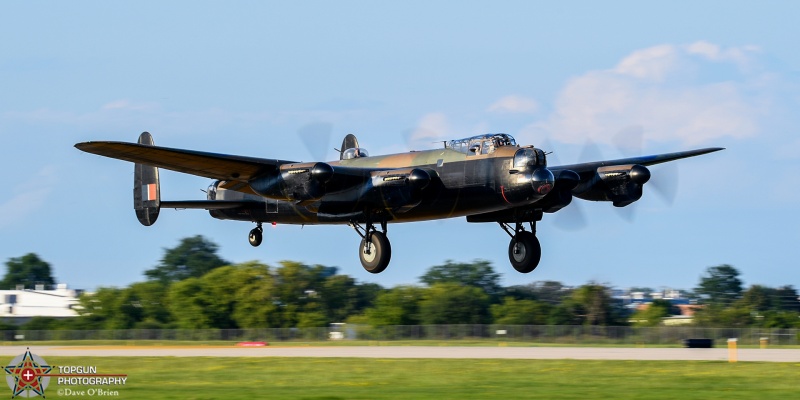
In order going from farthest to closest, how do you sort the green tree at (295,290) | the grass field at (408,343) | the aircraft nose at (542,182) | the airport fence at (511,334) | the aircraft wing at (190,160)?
the green tree at (295,290)
the airport fence at (511,334)
the grass field at (408,343)
the aircraft nose at (542,182)
the aircraft wing at (190,160)

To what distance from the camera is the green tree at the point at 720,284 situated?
416 feet

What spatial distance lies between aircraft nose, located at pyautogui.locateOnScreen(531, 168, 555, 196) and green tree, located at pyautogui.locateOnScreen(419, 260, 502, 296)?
237 ft

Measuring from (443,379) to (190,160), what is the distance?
9.78 metres

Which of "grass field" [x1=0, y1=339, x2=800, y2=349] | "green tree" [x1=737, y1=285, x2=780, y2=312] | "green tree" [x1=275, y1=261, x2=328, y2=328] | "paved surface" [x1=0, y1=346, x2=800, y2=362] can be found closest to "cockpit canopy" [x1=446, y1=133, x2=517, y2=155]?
"paved surface" [x1=0, y1=346, x2=800, y2=362]

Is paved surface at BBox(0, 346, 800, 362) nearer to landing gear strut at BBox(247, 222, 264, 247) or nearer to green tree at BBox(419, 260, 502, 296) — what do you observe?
landing gear strut at BBox(247, 222, 264, 247)

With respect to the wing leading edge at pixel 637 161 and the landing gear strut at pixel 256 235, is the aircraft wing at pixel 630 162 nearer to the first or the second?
the wing leading edge at pixel 637 161

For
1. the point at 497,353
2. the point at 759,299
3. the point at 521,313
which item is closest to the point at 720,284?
the point at 759,299

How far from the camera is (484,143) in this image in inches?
1251

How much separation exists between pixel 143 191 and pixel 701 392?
2249 centimetres

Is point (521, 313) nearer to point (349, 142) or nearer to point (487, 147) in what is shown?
point (349, 142)

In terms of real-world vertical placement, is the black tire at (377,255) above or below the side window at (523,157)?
below

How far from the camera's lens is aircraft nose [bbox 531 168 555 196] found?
3014 cm

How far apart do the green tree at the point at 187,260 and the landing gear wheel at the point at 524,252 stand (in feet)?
343

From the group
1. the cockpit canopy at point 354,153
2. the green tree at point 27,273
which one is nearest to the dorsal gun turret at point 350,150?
the cockpit canopy at point 354,153
